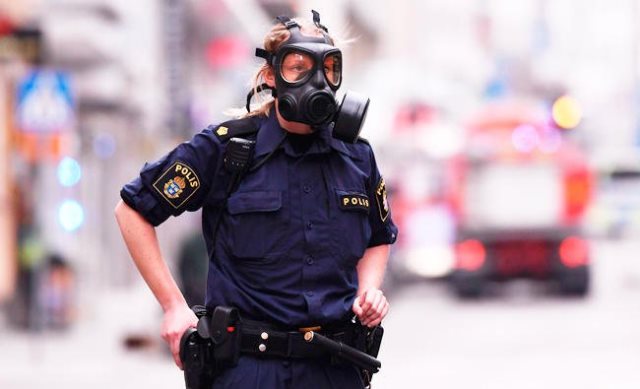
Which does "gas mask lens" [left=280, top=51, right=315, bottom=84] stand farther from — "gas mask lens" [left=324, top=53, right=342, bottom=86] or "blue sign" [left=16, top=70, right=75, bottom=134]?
"blue sign" [left=16, top=70, right=75, bottom=134]

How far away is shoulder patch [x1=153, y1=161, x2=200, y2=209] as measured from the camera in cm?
421

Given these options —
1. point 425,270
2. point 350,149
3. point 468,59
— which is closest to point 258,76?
point 350,149

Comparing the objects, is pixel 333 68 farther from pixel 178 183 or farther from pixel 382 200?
pixel 178 183

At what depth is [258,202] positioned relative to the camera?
4145 millimetres

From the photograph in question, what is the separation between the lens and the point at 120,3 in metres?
24.3

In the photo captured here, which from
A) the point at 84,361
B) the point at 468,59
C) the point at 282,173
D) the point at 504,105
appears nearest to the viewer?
the point at 282,173

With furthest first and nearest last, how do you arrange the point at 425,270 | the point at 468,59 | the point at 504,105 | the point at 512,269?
the point at 468,59 → the point at 425,270 → the point at 504,105 → the point at 512,269

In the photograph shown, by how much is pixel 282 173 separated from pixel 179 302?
0.49 meters

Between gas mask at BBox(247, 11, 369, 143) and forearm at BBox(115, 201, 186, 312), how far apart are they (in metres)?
0.54

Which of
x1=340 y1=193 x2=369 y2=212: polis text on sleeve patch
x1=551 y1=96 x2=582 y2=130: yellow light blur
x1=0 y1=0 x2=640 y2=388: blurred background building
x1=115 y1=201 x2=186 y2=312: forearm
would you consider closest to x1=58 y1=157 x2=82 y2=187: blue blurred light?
x1=0 y1=0 x2=640 y2=388: blurred background building

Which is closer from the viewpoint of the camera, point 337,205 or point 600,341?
point 337,205

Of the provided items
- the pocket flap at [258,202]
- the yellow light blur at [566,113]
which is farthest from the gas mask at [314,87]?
the yellow light blur at [566,113]

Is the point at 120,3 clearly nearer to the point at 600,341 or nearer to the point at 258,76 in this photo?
the point at 600,341

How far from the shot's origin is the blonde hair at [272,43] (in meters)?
4.31
